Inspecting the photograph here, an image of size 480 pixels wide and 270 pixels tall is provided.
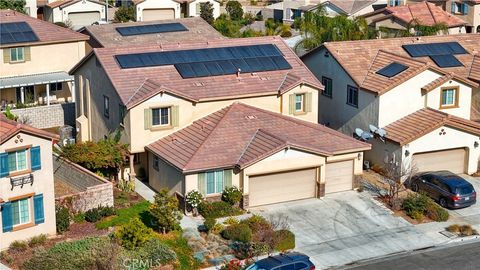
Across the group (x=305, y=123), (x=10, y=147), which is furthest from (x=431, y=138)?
(x=10, y=147)

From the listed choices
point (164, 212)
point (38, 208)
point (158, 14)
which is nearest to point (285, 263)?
point (164, 212)

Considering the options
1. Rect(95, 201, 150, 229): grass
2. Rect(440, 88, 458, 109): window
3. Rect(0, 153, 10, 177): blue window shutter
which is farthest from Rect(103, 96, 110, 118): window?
Rect(440, 88, 458, 109): window

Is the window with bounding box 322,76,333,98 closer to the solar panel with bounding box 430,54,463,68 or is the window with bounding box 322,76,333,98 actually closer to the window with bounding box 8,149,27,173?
the solar panel with bounding box 430,54,463,68

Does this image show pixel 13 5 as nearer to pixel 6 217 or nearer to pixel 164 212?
pixel 6 217

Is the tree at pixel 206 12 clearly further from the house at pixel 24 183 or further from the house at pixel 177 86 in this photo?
the house at pixel 24 183

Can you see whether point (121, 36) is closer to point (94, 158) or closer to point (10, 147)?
point (94, 158)

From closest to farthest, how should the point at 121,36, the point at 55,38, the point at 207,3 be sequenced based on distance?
the point at 55,38
the point at 121,36
the point at 207,3
